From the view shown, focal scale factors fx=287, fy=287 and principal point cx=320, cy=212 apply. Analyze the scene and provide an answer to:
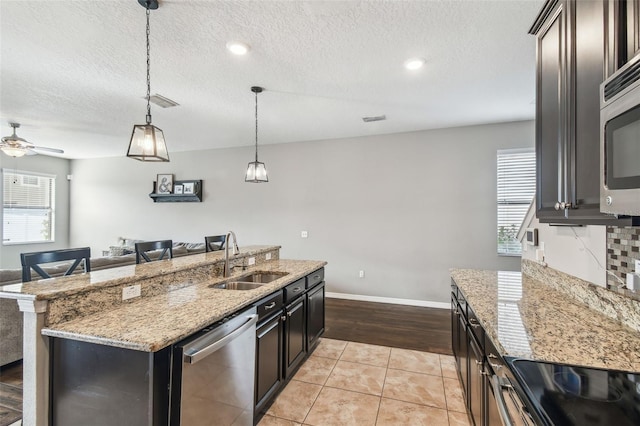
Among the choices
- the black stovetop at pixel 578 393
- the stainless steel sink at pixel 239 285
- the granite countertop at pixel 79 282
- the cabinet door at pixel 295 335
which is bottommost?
the cabinet door at pixel 295 335

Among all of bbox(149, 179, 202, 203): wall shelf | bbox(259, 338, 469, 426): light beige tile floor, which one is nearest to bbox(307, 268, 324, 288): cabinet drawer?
bbox(259, 338, 469, 426): light beige tile floor

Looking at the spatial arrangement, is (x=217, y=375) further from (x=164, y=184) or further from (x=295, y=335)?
(x=164, y=184)

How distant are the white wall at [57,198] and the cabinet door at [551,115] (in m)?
Answer: 8.86

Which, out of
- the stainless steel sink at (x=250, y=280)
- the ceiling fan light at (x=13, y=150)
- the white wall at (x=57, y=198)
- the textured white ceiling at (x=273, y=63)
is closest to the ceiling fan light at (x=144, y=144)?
the textured white ceiling at (x=273, y=63)

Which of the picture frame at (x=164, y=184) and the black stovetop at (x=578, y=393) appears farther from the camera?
the picture frame at (x=164, y=184)

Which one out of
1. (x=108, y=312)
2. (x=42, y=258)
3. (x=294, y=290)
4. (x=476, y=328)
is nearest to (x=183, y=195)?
(x=42, y=258)

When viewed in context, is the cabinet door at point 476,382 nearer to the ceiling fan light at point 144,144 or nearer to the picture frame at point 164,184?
the ceiling fan light at point 144,144

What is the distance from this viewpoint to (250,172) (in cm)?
355

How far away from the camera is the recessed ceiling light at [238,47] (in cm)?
237

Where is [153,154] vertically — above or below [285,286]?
above

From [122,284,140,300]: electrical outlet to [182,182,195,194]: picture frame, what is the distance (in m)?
4.71

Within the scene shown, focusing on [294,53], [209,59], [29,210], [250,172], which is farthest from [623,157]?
[29,210]

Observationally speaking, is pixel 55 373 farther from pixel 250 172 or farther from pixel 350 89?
pixel 350 89

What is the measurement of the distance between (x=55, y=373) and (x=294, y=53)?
8.73ft
